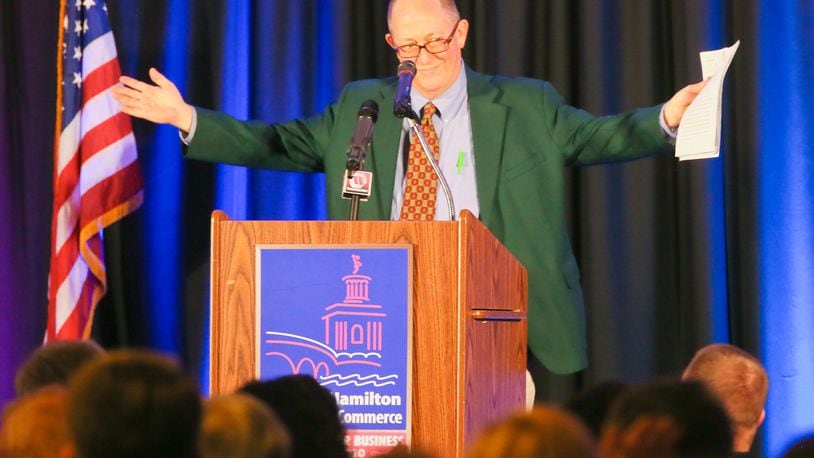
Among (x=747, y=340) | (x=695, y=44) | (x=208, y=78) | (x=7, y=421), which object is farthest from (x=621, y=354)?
(x=7, y=421)

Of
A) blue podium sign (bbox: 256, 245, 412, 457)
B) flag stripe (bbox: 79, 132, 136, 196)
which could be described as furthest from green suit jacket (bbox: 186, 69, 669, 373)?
blue podium sign (bbox: 256, 245, 412, 457)

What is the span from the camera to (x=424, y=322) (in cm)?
307

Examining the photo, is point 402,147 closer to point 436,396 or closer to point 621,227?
point 621,227

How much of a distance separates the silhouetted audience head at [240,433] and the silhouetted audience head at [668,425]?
394mm

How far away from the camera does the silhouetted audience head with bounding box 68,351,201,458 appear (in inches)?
52.1

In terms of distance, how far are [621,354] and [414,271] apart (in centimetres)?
269

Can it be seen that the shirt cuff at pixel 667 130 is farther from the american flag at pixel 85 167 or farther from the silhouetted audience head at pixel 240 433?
the silhouetted audience head at pixel 240 433

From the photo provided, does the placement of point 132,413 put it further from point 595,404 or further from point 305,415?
point 595,404

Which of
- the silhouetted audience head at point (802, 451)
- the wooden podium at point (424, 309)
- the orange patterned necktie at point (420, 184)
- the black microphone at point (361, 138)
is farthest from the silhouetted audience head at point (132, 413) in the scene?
the orange patterned necktie at point (420, 184)

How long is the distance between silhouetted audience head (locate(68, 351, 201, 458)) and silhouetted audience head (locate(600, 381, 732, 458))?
492mm

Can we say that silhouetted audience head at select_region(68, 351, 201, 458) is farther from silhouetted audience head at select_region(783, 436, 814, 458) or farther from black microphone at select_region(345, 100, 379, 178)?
black microphone at select_region(345, 100, 379, 178)

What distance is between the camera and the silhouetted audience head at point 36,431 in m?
1.45

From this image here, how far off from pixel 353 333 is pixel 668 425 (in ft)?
5.47

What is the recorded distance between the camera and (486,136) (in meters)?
4.83
